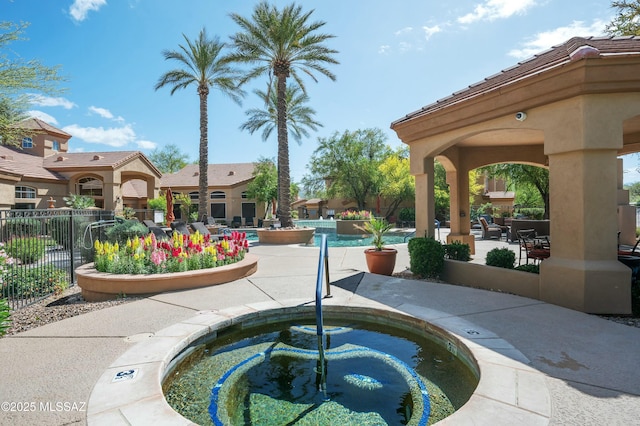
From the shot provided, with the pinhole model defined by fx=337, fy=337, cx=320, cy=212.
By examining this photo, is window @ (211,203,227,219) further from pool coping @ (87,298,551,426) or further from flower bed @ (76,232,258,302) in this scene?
A: pool coping @ (87,298,551,426)

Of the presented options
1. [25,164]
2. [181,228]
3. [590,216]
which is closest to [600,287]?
[590,216]

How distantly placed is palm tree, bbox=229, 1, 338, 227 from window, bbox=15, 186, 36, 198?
18.1 m

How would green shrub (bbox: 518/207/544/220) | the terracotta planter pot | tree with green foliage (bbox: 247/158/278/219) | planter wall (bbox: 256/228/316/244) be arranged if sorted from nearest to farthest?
the terracotta planter pot, planter wall (bbox: 256/228/316/244), green shrub (bbox: 518/207/544/220), tree with green foliage (bbox: 247/158/278/219)

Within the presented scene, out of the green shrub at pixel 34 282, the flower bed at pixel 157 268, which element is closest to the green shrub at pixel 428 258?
the flower bed at pixel 157 268

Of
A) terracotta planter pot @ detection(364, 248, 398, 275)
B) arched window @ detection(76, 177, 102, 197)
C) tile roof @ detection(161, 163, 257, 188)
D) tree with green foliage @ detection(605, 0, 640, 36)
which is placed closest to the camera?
terracotta planter pot @ detection(364, 248, 398, 275)

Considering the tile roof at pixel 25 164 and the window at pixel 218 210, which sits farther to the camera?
the window at pixel 218 210

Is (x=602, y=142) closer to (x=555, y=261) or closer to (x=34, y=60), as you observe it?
(x=555, y=261)

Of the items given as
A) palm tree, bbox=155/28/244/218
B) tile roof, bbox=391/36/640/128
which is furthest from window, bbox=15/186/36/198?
tile roof, bbox=391/36/640/128

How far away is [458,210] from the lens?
11.2 m

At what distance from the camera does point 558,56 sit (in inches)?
239

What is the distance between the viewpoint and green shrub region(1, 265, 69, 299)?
21.5 ft

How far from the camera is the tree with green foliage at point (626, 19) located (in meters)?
13.1

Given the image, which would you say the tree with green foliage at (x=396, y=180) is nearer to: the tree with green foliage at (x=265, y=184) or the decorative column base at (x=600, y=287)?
the tree with green foliage at (x=265, y=184)

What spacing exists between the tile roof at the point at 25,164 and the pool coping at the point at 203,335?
85.4ft
